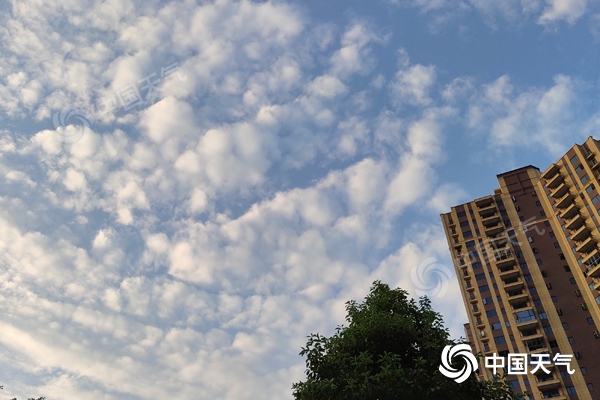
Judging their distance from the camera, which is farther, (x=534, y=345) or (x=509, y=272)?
(x=509, y=272)

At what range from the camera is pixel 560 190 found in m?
73.4

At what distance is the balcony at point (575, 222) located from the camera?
6850 centimetres

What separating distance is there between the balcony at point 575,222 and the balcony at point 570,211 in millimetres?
789

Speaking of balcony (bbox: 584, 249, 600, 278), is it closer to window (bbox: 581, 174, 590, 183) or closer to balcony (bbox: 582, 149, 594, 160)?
window (bbox: 581, 174, 590, 183)

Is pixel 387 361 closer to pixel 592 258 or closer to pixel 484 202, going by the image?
pixel 592 258

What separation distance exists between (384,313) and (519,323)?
6293 centimetres

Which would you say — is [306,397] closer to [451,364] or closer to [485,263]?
[451,364]

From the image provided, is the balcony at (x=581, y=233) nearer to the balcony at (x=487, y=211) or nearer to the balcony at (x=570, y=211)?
the balcony at (x=570, y=211)

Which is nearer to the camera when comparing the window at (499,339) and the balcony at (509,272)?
the window at (499,339)

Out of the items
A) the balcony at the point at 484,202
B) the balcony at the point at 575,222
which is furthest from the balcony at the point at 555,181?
the balcony at the point at 484,202

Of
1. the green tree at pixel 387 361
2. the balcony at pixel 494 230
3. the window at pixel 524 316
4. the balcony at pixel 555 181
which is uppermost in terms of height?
the balcony at pixel 555 181

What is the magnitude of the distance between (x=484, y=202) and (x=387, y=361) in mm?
77811

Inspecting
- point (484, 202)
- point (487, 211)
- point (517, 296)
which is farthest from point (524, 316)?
point (484, 202)

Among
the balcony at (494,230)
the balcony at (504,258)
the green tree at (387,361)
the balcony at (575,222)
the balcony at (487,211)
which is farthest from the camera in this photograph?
the balcony at (487,211)
